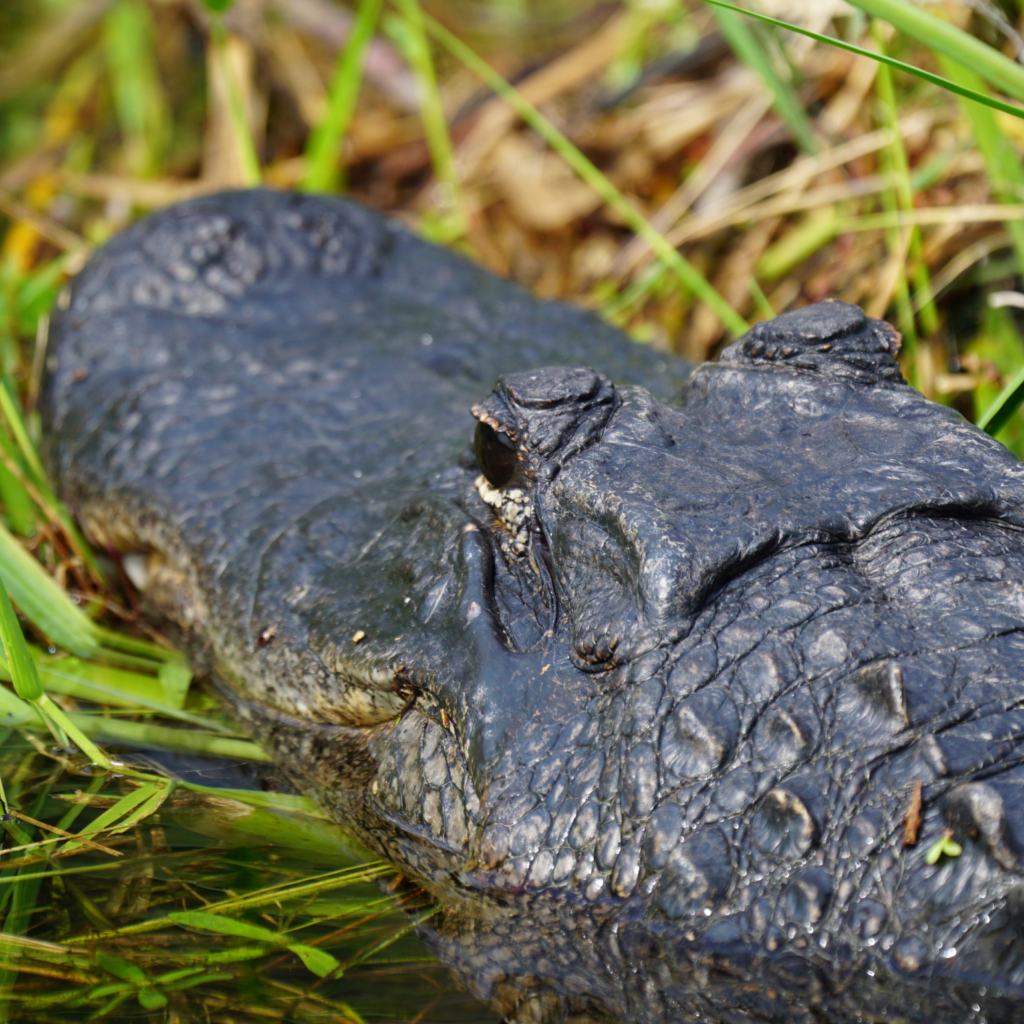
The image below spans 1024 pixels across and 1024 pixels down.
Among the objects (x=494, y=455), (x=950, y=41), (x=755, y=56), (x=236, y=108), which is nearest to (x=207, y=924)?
(x=494, y=455)

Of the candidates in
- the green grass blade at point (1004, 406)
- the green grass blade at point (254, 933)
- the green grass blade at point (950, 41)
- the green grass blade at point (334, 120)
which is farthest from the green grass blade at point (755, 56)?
the green grass blade at point (254, 933)

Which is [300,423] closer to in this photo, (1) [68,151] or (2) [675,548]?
(2) [675,548]

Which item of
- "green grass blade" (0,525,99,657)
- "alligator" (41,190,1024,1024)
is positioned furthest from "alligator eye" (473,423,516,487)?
"green grass blade" (0,525,99,657)

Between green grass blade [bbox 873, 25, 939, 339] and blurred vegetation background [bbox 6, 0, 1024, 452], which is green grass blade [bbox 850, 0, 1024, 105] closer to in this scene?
blurred vegetation background [bbox 6, 0, 1024, 452]

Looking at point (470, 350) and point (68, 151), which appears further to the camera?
point (68, 151)

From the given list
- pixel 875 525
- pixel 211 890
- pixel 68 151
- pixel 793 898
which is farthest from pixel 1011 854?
pixel 68 151

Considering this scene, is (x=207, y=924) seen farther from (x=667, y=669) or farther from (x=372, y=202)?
(x=372, y=202)
